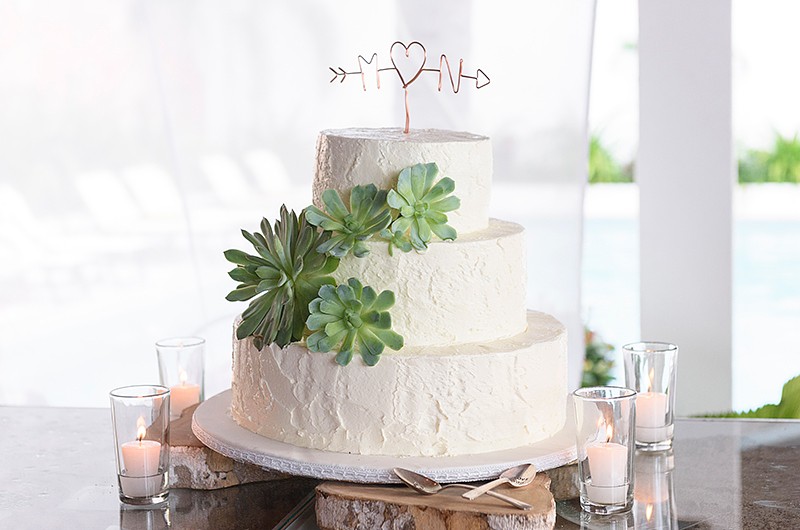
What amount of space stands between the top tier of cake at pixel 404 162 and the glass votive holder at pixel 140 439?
387mm

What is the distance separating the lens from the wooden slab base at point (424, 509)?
1252mm

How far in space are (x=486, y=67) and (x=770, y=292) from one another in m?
4.97

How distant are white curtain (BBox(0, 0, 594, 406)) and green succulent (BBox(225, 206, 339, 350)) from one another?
4.21 feet

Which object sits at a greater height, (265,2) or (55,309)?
(265,2)

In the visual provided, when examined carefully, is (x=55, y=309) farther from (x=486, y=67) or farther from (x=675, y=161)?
(x=675, y=161)

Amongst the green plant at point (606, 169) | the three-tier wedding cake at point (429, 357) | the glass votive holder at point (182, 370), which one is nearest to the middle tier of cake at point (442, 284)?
the three-tier wedding cake at point (429, 357)

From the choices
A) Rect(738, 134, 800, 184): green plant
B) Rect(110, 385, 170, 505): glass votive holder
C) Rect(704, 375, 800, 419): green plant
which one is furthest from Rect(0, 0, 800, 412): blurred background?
Rect(738, 134, 800, 184): green plant

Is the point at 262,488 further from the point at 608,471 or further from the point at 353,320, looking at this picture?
the point at 608,471

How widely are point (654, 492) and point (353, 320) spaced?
0.51m

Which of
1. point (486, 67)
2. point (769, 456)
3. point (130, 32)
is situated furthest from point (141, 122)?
point (769, 456)

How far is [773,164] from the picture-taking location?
884cm

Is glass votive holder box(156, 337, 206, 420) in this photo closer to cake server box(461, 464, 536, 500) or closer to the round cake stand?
the round cake stand

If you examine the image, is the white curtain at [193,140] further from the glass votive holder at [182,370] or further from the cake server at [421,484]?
the cake server at [421,484]

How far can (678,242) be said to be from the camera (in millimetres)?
2795
